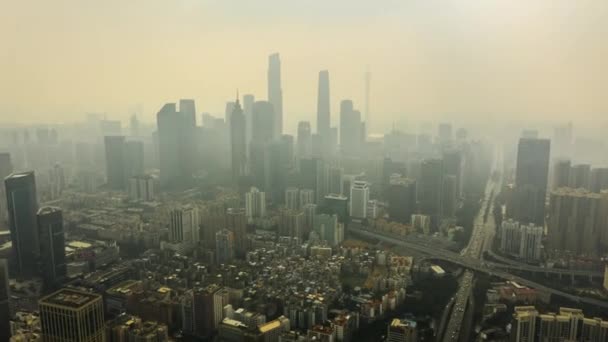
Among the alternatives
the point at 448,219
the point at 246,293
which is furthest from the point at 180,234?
the point at 448,219

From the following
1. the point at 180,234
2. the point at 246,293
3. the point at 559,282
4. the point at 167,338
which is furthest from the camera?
the point at 180,234

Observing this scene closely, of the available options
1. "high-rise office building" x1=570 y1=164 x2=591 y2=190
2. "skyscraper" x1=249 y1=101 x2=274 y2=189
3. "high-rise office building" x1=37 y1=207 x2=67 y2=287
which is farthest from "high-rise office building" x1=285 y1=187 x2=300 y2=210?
"high-rise office building" x1=570 y1=164 x2=591 y2=190

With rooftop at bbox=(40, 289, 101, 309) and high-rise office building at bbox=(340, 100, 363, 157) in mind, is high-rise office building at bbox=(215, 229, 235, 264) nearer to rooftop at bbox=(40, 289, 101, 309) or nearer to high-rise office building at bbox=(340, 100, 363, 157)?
rooftop at bbox=(40, 289, 101, 309)

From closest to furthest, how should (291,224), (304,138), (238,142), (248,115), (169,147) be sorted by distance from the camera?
1. (291,224)
2. (169,147)
3. (238,142)
4. (248,115)
5. (304,138)

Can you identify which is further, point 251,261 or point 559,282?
point 251,261

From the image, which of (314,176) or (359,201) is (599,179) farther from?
(314,176)

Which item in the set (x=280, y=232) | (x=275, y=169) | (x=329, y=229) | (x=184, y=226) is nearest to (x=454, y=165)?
(x=329, y=229)

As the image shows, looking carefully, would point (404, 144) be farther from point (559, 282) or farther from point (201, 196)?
point (559, 282)
